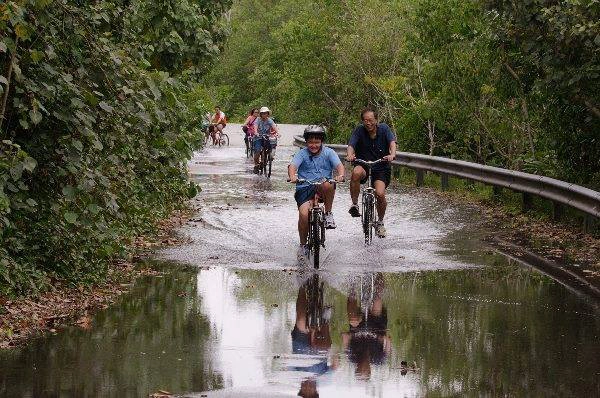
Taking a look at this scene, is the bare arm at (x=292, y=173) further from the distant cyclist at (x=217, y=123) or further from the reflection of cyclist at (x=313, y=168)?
the distant cyclist at (x=217, y=123)

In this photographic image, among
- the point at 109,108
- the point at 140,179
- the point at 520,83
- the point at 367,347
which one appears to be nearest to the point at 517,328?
the point at 367,347

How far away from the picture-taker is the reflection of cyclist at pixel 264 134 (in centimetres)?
3099

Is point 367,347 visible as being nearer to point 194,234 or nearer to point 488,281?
point 488,281

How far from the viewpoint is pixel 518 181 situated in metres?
20.3

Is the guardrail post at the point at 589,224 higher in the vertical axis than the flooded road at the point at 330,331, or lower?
higher

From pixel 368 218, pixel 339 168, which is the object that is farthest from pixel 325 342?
pixel 368 218

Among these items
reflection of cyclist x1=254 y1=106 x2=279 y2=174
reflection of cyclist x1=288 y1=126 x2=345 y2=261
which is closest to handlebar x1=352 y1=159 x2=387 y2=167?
reflection of cyclist x1=288 y1=126 x2=345 y2=261

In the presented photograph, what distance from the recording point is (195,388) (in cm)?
791

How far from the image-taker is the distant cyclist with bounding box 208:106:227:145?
4816 centimetres

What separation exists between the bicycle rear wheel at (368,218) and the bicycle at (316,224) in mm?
1366

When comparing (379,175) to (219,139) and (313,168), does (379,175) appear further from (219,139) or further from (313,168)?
(219,139)

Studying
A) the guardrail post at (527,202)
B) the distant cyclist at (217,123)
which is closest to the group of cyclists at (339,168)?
the guardrail post at (527,202)

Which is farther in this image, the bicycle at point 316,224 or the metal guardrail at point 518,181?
the metal guardrail at point 518,181

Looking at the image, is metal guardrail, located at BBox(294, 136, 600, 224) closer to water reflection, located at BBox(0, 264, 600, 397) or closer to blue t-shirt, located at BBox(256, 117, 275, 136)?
water reflection, located at BBox(0, 264, 600, 397)
